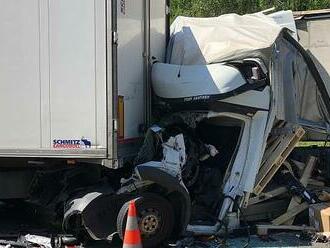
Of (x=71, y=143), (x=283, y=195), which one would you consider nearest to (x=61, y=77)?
(x=71, y=143)

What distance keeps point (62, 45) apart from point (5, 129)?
1.10 meters

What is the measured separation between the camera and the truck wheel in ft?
19.6

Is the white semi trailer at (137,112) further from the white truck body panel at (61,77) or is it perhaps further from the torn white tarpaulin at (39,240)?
the torn white tarpaulin at (39,240)

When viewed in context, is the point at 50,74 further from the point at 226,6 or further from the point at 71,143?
the point at 226,6

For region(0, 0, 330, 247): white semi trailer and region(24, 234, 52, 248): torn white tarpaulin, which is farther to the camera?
region(24, 234, 52, 248): torn white tarpaulin

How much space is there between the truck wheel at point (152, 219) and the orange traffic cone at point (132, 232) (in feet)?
1.37

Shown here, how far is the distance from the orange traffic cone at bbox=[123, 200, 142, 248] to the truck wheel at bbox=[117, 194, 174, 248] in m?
0.42

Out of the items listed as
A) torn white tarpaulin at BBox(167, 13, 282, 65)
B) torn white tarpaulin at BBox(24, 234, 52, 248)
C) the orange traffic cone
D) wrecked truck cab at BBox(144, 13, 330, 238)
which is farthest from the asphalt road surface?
→ torn white tarpaulin at BBox(167, 13, 282, 65)

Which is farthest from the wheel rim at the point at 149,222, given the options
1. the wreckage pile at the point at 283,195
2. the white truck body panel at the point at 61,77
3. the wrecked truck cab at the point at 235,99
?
the wreckage pile at the point at 283,195

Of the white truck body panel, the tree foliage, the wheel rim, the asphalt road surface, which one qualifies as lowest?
the asphalt road surface

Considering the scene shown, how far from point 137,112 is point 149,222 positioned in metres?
1.31

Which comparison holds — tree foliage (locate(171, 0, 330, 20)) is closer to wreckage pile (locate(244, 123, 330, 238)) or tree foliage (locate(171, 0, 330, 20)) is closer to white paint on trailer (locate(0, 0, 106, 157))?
wreckage pile (locate(244, 123, 330, 238))

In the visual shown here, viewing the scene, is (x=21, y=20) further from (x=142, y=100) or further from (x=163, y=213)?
(x=163, y=213)

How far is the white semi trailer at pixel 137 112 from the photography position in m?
5.96
